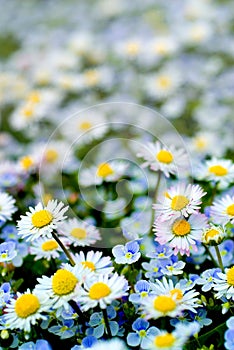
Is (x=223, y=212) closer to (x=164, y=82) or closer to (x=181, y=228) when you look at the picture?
(x=181, y=228)

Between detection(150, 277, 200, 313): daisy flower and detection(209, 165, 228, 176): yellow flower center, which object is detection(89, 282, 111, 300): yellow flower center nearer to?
detection(150, 277, 200, 313): daisy flower

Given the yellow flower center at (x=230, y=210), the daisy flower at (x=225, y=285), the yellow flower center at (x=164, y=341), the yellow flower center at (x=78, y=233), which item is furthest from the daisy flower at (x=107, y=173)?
the yellow flower center at (x=164, y=341)

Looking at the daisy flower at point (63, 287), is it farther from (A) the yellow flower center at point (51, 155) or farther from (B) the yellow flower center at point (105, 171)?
(A) the yellow flower center at point (51, 155)

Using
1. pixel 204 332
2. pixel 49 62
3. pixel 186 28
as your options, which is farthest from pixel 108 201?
pixel 186 28

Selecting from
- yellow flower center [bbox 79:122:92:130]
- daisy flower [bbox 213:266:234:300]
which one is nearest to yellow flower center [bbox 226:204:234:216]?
daisy flower [bbox 213:266:234:300]

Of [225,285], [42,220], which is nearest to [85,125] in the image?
[42,220]

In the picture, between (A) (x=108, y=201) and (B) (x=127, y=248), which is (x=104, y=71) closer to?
(A) (x=108, y=201)
